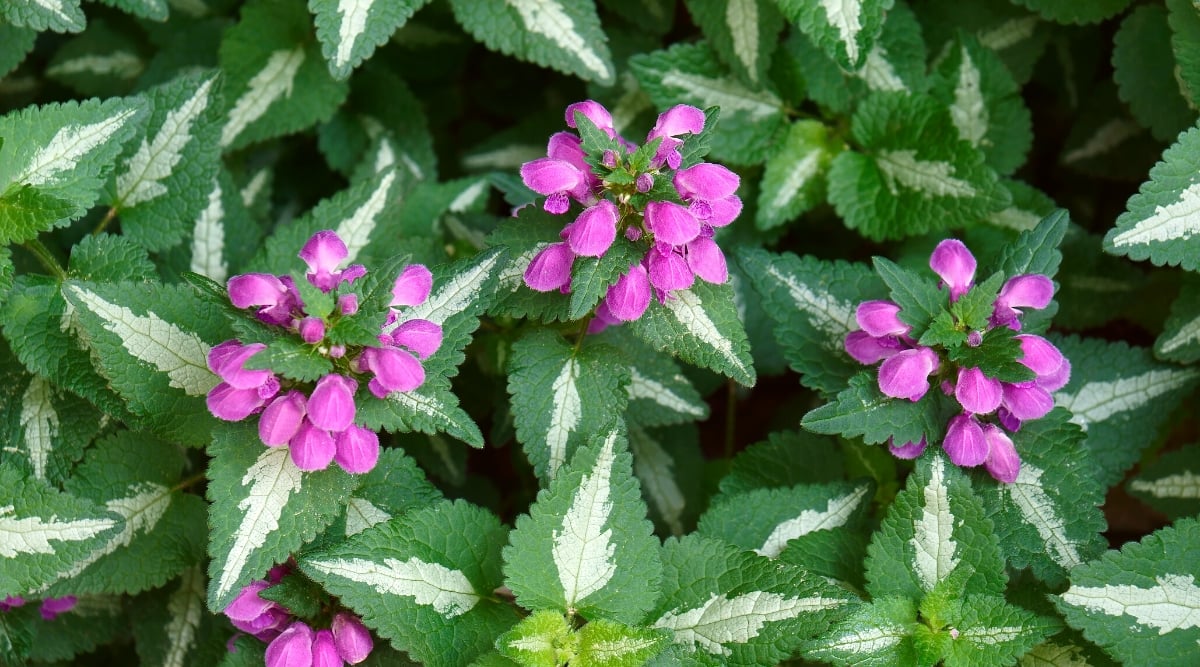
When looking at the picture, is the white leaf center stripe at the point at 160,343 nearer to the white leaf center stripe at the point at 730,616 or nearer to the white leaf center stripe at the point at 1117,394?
the white leaf center stripe at the point at 730,616

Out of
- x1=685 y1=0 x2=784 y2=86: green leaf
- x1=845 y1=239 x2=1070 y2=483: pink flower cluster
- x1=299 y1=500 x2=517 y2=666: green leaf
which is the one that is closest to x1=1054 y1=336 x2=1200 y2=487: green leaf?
x1=845 y1=239 x2=1070 y2=483: pink flower cluster

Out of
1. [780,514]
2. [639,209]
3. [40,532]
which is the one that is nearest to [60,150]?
[40,532]

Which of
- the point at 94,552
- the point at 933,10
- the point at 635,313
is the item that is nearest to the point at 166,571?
the point at 94,552

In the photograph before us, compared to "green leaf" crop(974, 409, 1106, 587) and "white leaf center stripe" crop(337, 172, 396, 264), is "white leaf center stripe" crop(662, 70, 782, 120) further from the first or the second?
"green leaf" crop(974, 409, 1106, 587)

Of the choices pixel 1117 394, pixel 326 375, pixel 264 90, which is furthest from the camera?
pixel 264 90

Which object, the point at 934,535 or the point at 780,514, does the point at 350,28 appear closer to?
the point at 780,514
